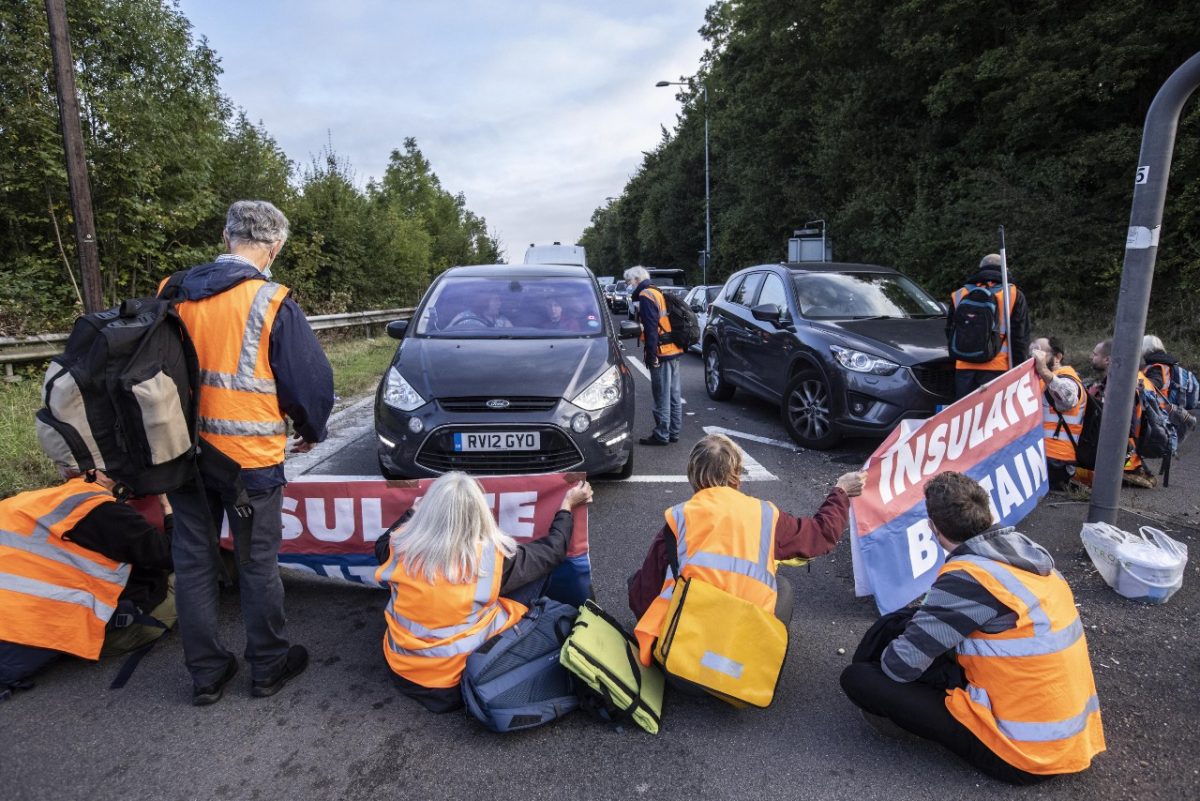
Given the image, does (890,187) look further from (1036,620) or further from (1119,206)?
(1036,620)

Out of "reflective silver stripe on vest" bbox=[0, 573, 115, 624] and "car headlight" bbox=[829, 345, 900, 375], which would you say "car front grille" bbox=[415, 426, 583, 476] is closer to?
"reflective silver stripe on vest" bbox=[0, 573, 115, 624]

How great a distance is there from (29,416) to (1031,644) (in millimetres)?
8458

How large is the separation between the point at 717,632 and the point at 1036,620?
101 centimetres

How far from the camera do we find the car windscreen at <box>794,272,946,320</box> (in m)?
7.23

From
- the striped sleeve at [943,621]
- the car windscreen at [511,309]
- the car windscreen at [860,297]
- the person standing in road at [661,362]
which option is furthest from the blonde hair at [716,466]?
the car windscreen at [860,297]

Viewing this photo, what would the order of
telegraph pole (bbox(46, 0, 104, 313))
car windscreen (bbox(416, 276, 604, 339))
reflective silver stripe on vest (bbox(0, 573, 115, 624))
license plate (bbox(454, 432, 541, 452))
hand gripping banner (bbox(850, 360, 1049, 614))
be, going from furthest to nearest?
telegraph pole (bbox(46, 0, 104, 313)) → car windscreen (bbox(416, 276, 604, 339)) → license plate (bbox(454, 432, 541, 452)) → hand gripping banner (bbox(850, 360, 1049, 614)) → reflective silver stripe on vest (bbox(0, 573, 115, 624))

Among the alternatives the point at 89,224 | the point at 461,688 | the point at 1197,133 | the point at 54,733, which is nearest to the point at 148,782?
the point at 54,733

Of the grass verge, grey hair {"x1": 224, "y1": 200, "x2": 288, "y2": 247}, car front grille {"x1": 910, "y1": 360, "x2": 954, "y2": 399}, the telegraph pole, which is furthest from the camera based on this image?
the telegraph pole

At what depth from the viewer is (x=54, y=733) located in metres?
2.67

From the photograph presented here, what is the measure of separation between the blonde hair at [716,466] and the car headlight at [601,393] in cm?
196

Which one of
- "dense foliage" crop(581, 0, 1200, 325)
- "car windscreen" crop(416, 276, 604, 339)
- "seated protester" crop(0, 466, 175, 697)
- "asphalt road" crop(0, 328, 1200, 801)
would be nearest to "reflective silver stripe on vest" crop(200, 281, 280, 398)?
"seated protester" crop(0, 466, 175, 697)

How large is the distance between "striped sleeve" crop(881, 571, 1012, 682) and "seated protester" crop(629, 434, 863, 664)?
1.56ft

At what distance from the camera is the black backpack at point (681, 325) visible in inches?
273

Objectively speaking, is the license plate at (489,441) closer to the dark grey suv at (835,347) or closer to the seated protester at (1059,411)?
the dark grey suv at (835,347)
